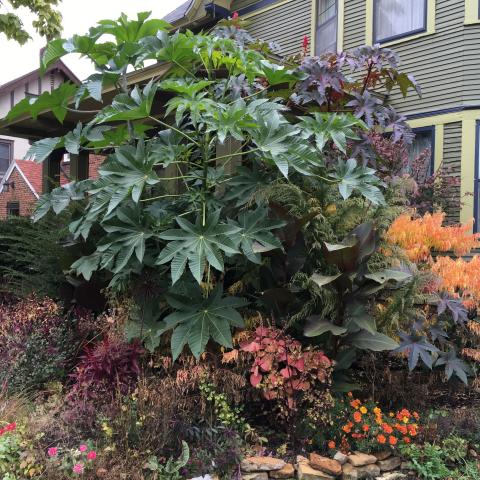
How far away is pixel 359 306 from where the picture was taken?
3.91 meters

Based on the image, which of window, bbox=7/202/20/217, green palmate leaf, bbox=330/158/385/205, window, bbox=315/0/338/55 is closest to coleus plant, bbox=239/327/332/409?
green palmate leaf, bbox=330/158/385/205

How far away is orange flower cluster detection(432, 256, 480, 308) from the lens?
4.52 m

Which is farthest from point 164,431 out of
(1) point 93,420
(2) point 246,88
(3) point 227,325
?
(2) point 246,88

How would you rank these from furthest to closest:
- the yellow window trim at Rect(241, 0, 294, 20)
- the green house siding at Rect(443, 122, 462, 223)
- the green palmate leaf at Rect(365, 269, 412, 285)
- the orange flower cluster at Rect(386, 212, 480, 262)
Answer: the yellow window trim at Rect(241, 0, 294, 20)
the green house siding at Rect(443, 122, 462, 223)
the orange flower cluster at Rect(386, 212, 480, 262)
the green palmate leaf at Rect(365, 269, 412, 285)

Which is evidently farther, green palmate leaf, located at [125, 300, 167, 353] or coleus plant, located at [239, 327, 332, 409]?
green palmate leaf, located at [125, 300, 167, 353]

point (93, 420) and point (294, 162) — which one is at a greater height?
point (294, 162)

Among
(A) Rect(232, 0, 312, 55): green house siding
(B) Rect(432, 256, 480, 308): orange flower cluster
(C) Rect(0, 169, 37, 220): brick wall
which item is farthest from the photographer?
(C) Rect(0, 169, 37, 220): brick wall

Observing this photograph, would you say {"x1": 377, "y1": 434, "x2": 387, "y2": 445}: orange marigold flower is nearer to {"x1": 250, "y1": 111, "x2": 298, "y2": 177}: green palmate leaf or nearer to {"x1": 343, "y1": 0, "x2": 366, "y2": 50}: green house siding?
{"x1": 250, "y1": 111, "x2": 298, "y2": 177}: green palmate leaf

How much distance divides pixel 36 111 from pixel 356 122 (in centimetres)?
281

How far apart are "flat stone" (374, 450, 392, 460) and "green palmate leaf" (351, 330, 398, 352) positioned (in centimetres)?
72

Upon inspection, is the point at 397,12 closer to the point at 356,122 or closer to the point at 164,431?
the point at 356,122

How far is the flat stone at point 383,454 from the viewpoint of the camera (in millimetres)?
3705

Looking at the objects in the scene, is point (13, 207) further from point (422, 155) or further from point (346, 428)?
point (346, 428)

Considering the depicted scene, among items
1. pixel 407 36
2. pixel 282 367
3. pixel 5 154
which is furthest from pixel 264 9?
pixel 5 154
